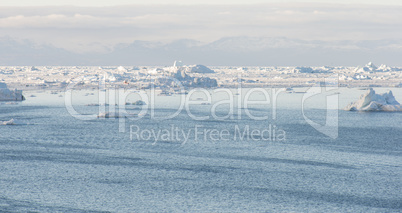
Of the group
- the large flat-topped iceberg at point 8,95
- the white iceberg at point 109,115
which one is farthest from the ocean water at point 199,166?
the large flat-topped iceberg at point 8,95

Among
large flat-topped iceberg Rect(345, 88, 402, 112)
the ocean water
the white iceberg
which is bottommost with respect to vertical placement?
the ocean water

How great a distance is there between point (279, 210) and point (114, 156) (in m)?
7.12

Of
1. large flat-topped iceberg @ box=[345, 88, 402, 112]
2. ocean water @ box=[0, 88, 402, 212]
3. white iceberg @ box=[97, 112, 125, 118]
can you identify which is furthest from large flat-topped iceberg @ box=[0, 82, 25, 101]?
large flat-topped iceberg @ box=[345, 88, 402, 112]

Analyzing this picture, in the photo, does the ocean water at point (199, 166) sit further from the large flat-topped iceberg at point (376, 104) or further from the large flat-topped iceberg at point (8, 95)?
the large flat-topped iceberg at point (8, 95)

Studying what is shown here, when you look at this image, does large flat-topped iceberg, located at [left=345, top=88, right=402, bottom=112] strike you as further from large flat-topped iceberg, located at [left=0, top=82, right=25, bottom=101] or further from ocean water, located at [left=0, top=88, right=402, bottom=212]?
large flat-topped iceberg, located at [left=0, top=82, right=25, bottom=101]

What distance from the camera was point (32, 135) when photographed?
63.9ft

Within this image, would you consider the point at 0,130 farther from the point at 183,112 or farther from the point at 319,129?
the point at 319,129

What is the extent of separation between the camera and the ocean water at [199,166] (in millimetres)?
10625

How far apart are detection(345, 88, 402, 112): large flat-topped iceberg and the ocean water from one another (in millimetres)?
4191

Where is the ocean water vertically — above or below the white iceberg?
below

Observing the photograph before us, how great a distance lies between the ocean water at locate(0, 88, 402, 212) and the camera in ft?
34.9

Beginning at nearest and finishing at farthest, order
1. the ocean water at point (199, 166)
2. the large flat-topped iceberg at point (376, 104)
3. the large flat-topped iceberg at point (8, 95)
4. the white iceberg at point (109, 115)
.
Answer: the ocean water at point (199, 166)
the white iceberg at point (109, 115)
the large flat-topped iceberg at point (376, 104)
the large flat-topped iceberg at point (8, 95)

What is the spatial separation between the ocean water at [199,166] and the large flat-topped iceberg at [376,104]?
4191 mm

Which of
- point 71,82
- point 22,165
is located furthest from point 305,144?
point 71,82
